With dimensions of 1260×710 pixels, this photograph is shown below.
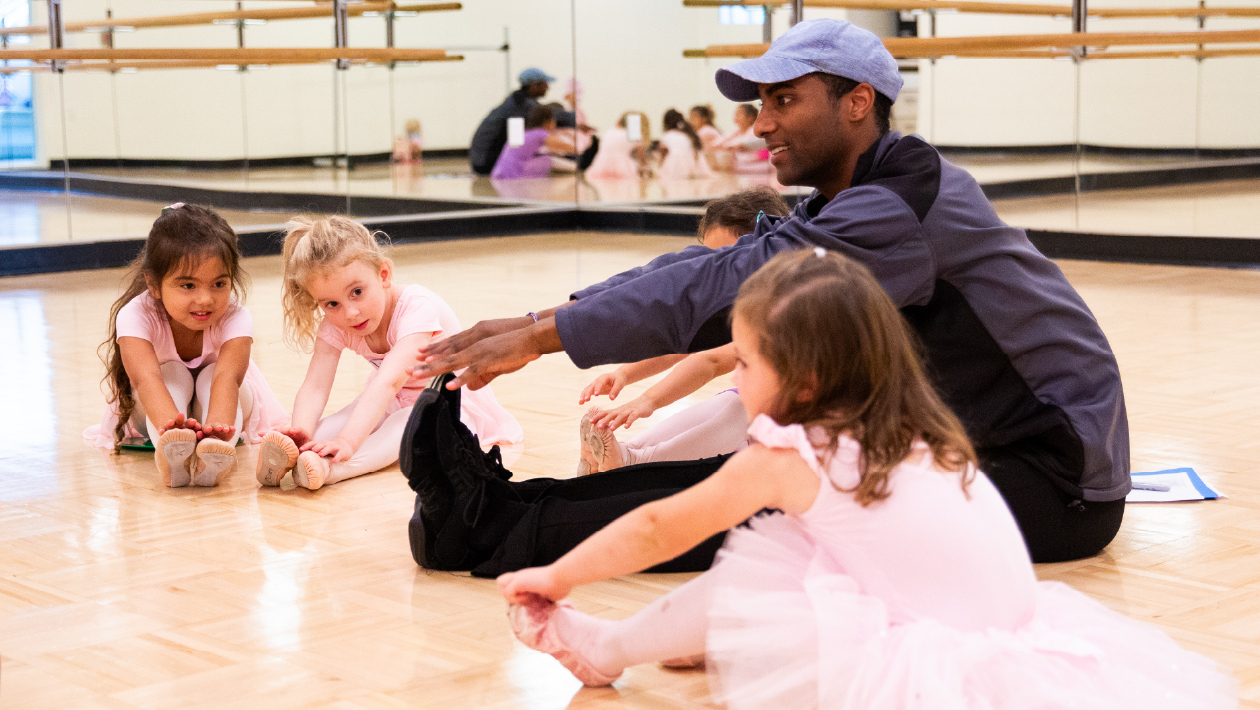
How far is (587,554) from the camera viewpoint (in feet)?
4.47

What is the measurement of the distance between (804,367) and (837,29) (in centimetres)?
65

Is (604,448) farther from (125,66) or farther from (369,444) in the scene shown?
(125,66)

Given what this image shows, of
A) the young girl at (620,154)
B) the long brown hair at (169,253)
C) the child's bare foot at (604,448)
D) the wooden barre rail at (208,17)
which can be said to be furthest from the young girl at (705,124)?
the child's bare foot at (604,448)

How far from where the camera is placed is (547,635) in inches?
57.7

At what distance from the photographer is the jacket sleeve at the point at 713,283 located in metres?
1.64

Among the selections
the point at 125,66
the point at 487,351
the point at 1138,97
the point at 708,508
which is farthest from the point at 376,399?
the point at 1138,97

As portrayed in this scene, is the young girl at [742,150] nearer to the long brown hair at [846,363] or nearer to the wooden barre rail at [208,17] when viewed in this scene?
the wooden barre rail at [208,17]

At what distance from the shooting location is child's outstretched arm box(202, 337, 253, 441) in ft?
8.61

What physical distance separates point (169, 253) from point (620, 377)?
3.43 ft

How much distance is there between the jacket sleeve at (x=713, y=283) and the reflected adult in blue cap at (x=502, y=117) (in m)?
6.28

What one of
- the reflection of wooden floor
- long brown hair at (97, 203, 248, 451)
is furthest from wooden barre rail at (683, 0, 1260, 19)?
long brown hair at (97, 203, 248, 451)

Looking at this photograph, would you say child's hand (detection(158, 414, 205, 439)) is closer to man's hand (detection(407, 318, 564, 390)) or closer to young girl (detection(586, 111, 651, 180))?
man's hand (detection(407, 318, 564, 390))

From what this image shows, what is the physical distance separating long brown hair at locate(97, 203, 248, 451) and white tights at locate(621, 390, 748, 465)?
0.89 metres

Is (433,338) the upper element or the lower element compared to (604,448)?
upper
